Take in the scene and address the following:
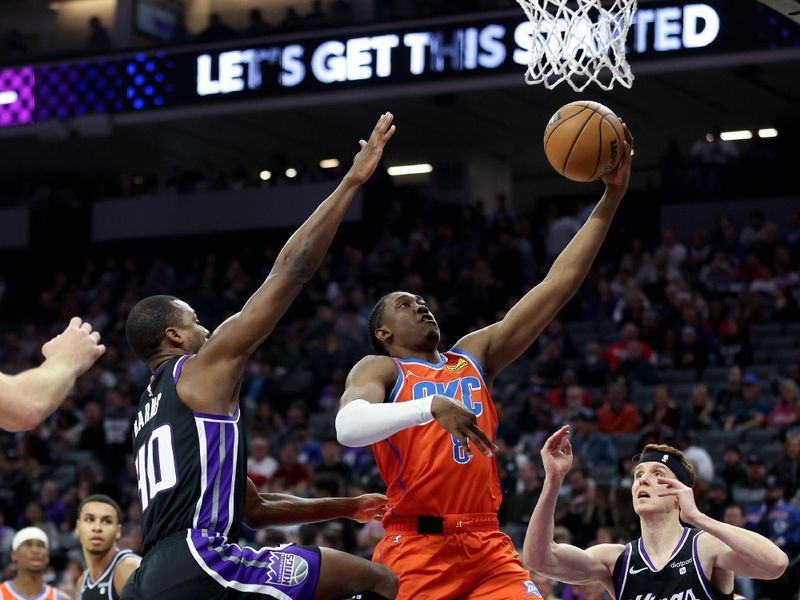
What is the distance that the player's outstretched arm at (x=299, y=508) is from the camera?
18.5ft

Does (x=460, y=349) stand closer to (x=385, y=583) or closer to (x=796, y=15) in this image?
(x=385, y=583)

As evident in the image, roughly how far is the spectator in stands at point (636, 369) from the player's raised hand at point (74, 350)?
10.8m

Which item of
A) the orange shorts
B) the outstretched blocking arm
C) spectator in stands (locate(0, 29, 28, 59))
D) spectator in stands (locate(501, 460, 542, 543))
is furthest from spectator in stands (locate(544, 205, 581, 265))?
the outstretched blocking arm

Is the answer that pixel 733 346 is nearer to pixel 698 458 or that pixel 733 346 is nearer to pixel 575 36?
pixel 698 458

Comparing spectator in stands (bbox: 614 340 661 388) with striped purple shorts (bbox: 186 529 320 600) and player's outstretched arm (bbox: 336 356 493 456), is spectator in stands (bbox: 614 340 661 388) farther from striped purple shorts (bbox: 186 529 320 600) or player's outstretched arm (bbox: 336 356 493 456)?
striped purple shorts (bbox: 186 529 320 600)

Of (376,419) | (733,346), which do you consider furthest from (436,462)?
(733,346)

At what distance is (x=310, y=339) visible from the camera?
1808cm

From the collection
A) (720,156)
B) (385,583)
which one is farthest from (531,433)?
Answer: (385,583)

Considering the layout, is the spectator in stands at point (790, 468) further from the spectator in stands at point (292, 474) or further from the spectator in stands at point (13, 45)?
the spectator in stands at point (13, 45)

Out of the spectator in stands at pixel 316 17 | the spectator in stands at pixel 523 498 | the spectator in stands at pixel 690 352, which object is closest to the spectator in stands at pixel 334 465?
the spectator in stands at pixel 523 498

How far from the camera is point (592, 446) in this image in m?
13.1

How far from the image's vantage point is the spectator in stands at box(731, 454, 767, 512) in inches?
451

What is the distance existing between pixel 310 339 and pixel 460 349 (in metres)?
12.2

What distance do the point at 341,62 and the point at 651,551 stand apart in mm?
13212
